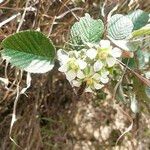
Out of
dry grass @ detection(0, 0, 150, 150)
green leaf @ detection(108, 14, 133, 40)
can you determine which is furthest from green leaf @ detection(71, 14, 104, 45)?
dry grass @ detection(0, 0, 150, 150)

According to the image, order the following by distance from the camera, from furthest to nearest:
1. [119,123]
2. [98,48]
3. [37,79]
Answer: [119,123]
[37,79]
[98,48]

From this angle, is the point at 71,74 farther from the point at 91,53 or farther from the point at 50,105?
the point at 50,105

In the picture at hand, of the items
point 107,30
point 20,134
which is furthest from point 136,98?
point 20,134

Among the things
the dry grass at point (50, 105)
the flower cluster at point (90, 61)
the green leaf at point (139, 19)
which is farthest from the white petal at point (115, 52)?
Result: the dry grass at point (50, 105)

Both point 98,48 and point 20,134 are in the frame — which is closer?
point 98,48

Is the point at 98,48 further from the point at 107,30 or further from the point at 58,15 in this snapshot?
the point at 58,15

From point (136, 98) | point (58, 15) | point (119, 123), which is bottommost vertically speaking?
point (119, 123)

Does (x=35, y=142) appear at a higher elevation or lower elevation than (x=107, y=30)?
lower

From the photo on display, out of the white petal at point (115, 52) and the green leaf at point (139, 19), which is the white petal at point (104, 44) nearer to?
the white petal at point (115, 52)
